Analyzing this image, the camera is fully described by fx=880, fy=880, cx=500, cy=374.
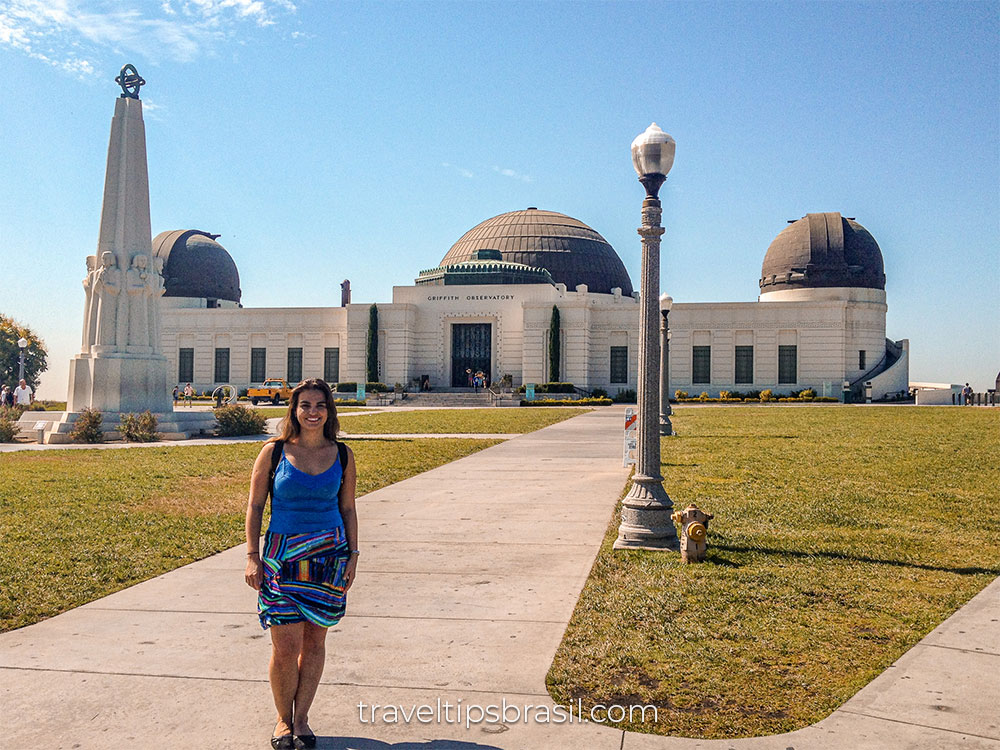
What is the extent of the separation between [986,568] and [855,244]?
59.1 m

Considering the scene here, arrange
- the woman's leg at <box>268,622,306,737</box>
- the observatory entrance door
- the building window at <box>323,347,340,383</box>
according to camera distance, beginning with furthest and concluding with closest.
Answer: the building window at <box>323,347,340,383</box> → the observatory entrance door → the woman's leg at <box>268,622,306,737</box>

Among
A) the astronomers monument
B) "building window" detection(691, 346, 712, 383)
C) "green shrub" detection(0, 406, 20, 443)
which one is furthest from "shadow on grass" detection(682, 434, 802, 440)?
"building window" detection(691, 346, 712, 383)

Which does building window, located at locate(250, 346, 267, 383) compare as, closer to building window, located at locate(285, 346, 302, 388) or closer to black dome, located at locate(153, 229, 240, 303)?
building window, located at locate(285, 346, 302, 388)

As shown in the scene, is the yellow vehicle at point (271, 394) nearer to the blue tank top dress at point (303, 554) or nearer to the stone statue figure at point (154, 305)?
the stone statue figure at point (154, 305)

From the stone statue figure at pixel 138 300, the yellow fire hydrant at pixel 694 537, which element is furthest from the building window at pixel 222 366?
the yellow fire hydrant at pixel 694 537

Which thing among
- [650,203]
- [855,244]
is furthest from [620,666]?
[855,244]

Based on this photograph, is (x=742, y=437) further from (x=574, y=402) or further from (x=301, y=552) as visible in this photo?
(x=574, y=402)

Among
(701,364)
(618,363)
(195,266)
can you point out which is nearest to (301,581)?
(701,364)

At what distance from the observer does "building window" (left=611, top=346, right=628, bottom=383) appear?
58938 millimetres

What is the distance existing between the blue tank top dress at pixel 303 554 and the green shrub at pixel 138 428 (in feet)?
64.0

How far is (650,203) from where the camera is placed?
29.7 feet

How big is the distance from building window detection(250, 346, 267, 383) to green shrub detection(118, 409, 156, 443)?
41.1 m

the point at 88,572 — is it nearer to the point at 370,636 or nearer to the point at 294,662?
the point at 370,636

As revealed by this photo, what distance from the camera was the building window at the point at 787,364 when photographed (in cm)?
5725
